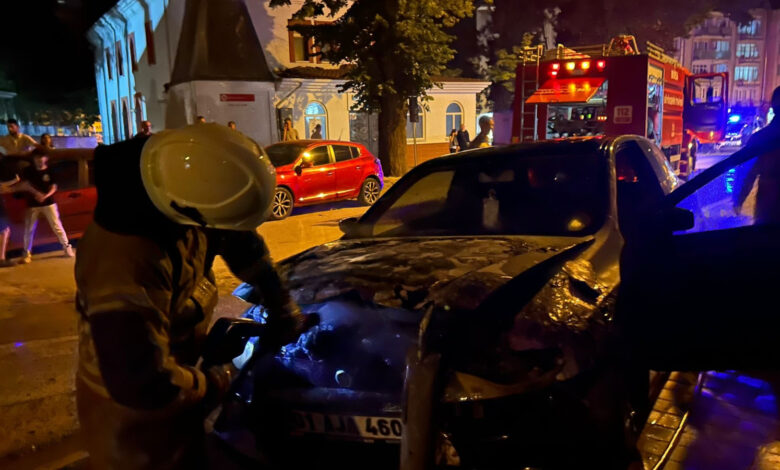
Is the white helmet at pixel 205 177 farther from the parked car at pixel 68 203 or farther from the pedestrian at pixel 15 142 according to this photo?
the pedestrian at pixel 15 142

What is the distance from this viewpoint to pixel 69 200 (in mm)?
8828

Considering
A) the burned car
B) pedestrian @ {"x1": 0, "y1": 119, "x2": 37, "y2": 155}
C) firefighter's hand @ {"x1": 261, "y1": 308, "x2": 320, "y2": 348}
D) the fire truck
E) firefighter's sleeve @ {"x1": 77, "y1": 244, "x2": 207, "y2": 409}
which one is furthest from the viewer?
the fire truck

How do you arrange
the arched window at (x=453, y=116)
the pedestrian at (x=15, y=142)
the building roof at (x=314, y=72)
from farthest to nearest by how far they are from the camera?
the arched window at (x=453, y=116) < the building roof at (x=314, y=72) < the pedestrian at (x=15, y=142)

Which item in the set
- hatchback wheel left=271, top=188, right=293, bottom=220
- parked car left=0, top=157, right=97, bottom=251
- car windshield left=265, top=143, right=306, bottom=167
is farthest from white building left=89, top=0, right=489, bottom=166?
parked car left=0, top=157, right=97, bottom=251

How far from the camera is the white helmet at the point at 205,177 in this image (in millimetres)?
1673

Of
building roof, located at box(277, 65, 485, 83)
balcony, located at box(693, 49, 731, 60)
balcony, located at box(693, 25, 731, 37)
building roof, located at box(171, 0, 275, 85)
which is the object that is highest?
balcony, located at box(693, 25, 731, 37)

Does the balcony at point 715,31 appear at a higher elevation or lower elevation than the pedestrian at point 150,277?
higher

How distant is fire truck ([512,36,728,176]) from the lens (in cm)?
1206

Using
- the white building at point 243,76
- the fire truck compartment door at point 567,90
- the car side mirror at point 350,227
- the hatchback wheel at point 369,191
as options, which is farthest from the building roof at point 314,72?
the car side mirror at point 350,227

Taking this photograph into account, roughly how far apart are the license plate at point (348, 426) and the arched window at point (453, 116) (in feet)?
76.7

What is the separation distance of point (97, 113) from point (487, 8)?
28.3 meters

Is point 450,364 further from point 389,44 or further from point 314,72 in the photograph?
point 314,72

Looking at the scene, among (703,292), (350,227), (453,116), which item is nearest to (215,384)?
(350,227)

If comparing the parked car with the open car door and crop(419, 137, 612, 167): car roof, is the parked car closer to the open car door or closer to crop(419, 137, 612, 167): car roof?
crop(419, 137, 612, 167): car roof
